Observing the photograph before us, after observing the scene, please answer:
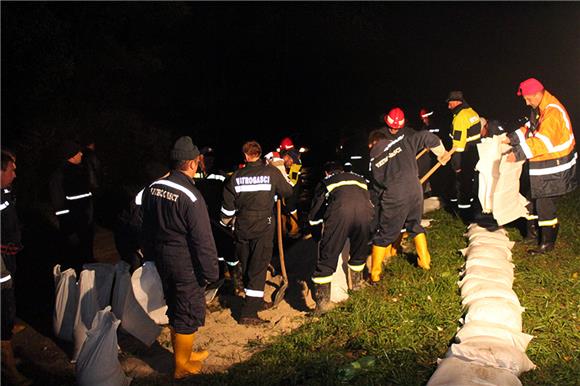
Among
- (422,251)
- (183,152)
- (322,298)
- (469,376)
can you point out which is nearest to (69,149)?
(183,152)

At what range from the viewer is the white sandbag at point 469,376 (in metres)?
3.78

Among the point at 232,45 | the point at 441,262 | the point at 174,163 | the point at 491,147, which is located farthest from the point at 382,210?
the point at 232,45

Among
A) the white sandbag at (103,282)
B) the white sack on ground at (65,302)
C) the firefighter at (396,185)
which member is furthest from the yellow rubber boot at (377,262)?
the white sack on ground at (65,302)

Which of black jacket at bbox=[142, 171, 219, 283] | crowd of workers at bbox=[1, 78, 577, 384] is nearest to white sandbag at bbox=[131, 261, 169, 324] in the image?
crowd of workers at bbox=[1, 78, 577, 384]

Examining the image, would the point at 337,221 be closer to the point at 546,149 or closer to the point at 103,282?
the point at 103,282

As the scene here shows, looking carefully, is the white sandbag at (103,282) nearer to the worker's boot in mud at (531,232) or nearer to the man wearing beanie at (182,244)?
the man wearing beanie at (182,244)

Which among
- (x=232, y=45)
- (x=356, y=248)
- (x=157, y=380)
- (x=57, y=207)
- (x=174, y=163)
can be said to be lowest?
(x=157, y=380)

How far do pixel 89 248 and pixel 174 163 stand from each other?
11.1ft

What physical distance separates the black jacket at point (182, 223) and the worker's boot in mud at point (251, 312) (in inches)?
48.6

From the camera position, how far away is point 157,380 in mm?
4703

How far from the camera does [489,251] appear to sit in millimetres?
5934

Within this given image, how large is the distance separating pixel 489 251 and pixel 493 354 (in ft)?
6.75

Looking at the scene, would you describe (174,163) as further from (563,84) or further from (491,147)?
(563,84)

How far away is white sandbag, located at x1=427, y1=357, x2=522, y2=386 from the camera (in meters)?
3.78
